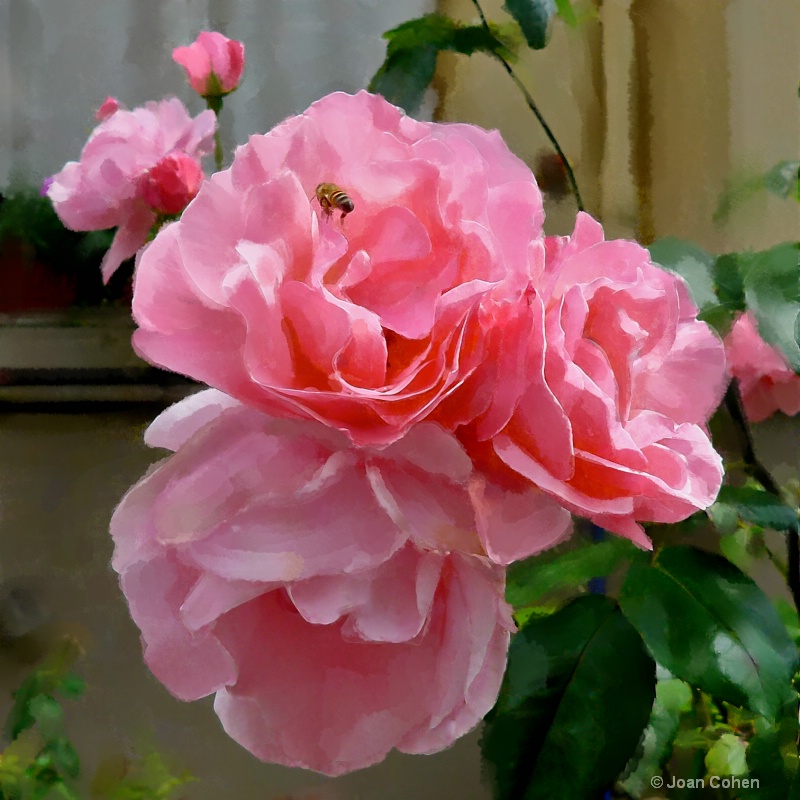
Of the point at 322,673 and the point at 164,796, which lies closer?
the point at 322,673

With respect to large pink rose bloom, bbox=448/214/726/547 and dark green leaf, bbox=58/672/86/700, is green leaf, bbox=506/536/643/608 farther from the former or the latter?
dark green leaf, bbox=58/672/86/700

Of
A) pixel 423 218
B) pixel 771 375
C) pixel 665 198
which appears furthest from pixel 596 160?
pixel 423 218

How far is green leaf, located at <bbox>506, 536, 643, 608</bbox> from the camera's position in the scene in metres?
0.30

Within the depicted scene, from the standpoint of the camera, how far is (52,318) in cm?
39

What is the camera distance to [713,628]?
0.26 m

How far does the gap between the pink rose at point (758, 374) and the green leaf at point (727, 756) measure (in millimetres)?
203

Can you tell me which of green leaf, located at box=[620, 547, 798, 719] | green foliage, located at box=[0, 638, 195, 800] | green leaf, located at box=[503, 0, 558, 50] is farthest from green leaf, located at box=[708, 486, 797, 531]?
green foliage, located at box=[0, 638, 195, 800]

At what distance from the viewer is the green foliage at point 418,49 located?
365 mm

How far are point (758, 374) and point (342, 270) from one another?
32cm

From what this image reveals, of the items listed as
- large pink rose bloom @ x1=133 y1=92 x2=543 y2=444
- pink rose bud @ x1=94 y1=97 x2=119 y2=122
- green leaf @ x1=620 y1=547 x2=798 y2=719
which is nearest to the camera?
large pink rose bloom @ x1=133 y1=92 x2=543 y2=444

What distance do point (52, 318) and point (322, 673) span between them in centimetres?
33

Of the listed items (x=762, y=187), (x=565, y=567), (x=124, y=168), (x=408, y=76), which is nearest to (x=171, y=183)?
(x=124, y=168)

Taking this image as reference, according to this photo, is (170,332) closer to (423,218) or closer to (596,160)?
(423,218)

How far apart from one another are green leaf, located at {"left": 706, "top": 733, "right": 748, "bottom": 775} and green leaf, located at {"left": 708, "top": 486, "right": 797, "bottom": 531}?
0.15 metres
